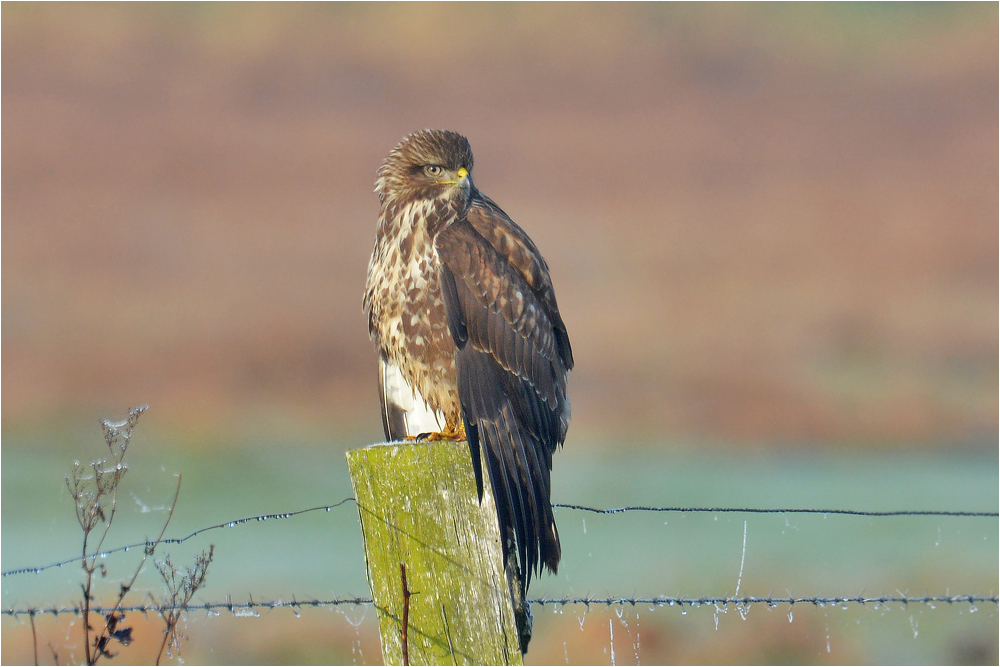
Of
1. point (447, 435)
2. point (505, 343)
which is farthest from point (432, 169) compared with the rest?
point (447, 435)

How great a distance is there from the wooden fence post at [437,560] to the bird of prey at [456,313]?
0.92 metres

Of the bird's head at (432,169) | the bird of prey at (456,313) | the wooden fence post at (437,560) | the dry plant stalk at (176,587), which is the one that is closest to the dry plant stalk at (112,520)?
the dry plant stalk at (176,587)

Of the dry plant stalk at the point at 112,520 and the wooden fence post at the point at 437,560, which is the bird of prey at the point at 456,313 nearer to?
the wooden fence post at the point at 437,560

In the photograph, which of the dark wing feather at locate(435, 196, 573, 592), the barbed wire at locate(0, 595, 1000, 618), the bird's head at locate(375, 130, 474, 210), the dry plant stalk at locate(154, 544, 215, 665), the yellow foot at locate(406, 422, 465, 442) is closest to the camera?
the dry plant stalk at locate(154, 544, 215, 665)

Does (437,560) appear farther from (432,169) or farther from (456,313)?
(432,169)

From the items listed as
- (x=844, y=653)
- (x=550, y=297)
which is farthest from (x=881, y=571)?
(x=550, y=297)

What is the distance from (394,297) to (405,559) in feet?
5.19

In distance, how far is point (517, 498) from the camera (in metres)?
3.18

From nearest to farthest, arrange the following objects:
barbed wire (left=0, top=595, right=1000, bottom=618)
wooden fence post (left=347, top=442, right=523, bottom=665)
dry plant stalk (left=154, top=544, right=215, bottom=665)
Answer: wooden fence post (left=347, top=442, right=523, bottom=665)
dry plant stalk (left=154, top=544, right=215, bottom=665)
barbed wire (left=0, top=595, right=1000, bottom=618)

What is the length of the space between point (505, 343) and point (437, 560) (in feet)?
4.82

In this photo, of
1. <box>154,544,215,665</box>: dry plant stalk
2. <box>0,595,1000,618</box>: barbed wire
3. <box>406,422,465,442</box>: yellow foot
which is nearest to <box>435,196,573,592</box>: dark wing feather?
<box>406,422,465,442</box>: yellow foot

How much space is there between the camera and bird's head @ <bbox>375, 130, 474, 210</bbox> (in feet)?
13.5

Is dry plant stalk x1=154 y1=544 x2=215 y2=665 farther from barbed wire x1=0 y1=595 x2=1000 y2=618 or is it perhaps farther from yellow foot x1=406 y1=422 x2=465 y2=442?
yellow foot x1=406 y1=422 x2=465 y2=442

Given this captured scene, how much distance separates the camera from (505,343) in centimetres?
→ 389
